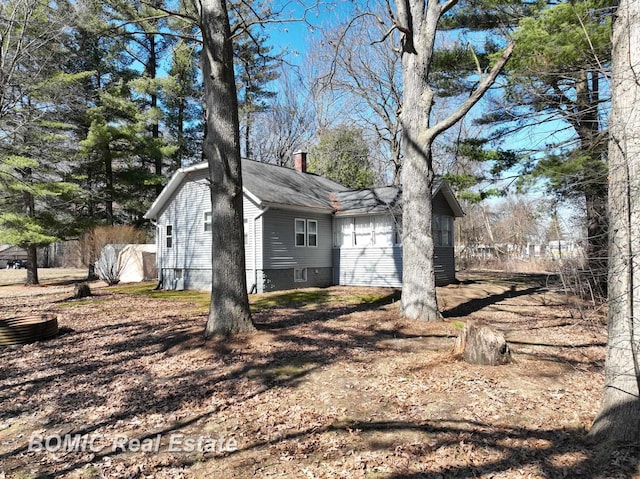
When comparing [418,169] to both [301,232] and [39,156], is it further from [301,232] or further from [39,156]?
[39,156]

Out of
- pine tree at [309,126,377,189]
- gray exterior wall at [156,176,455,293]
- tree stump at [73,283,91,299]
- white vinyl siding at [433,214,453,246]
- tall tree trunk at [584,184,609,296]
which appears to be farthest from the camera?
pine tree at [309,126,377,189]

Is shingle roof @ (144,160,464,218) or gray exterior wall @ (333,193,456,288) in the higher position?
shingle roof @ (144,160,464,218)

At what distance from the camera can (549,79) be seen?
7.52 meters

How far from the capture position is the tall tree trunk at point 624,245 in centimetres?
315

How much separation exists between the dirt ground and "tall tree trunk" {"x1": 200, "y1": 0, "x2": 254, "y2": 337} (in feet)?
1.74

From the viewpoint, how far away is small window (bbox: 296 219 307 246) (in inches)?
653

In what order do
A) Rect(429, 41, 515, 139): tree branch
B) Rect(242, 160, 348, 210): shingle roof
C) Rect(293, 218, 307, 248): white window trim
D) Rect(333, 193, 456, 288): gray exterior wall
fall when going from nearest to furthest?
Rect(429, 41, 515, 139): tree branch → Rect(242, 160, 348, 210): shingle roof → Rect(333, 193, 456, 288): gray exterior wall → Rect(293, 218, 307, 248): white window trim

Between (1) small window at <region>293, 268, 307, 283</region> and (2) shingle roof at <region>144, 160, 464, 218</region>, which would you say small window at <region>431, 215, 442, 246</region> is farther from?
(1) small window at <region>293, 268, 307, 283</region>

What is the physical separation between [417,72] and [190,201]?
1193 cm

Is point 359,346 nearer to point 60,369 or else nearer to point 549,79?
point 60,369

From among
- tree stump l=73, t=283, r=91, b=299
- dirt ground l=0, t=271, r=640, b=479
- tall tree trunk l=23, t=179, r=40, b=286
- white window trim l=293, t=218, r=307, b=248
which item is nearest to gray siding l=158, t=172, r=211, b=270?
white window trim l=293, t=218, r=307, b=248

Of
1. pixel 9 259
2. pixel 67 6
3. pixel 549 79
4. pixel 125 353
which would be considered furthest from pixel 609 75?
pixel 9 259

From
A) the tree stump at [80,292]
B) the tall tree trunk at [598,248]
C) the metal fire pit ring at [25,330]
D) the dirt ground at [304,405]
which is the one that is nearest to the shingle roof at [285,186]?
the tree stump at [80,292]

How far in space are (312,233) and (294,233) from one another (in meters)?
1.08
